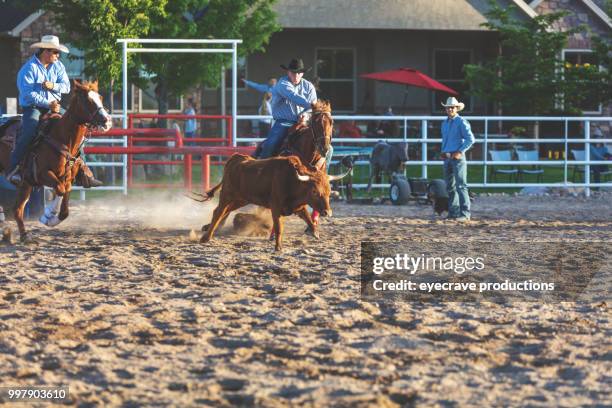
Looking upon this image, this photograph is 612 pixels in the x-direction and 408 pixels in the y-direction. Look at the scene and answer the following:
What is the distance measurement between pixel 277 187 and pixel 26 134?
2.86m

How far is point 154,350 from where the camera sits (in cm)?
716

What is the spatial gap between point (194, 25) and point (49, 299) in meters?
17.4

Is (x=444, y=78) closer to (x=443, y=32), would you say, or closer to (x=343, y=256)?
(x=443, y=32)

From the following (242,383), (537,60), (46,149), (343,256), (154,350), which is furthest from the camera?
(537,60)

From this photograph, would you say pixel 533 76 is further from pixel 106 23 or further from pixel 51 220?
pixel 51 220

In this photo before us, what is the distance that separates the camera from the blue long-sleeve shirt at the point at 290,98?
1365 centimetres

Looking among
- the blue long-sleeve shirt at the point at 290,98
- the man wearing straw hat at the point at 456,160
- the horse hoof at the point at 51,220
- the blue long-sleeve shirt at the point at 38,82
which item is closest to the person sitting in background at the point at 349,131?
the man wearing straw hat at the point at 456,160

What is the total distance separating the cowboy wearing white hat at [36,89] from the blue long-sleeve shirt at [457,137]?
19.7ft

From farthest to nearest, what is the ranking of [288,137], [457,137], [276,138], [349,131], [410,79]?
1. [410,79]
2. [349,131]
3. [457,137]
4. [276,138]
5. [288,137]

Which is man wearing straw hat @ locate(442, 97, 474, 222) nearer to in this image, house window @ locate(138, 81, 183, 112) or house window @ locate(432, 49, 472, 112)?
house window @ locate(138, 81, 183, 112)

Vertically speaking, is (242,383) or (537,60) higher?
(537,60)

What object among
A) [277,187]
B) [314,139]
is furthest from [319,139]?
[277,187]

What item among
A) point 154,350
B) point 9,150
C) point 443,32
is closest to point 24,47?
point 443,32

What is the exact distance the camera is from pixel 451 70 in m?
35.0
